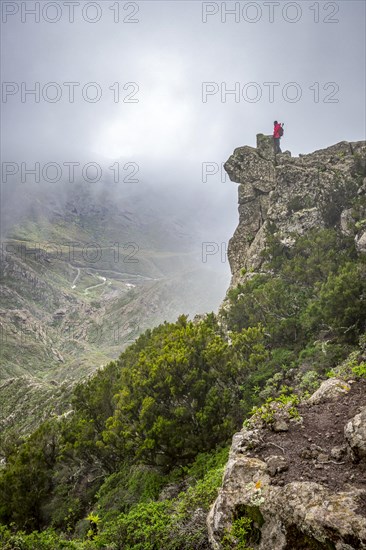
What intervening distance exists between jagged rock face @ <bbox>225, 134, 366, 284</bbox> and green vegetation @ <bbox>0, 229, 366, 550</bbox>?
20.7 feet

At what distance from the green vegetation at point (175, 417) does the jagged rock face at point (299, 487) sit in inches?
37.9

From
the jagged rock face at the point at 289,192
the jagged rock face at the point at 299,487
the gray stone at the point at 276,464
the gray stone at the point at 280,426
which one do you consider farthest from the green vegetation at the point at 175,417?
the jagged rock face at the point at 289,192

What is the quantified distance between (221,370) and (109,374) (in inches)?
516

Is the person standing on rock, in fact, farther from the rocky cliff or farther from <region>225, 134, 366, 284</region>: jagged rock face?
the rocky cliff

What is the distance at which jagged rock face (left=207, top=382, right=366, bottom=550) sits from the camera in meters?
5.64

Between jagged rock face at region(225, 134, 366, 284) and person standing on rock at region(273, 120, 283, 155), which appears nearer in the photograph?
jagged rock face at region(225, 134, 366, 284)

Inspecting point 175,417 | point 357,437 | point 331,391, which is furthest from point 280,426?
point 175,417

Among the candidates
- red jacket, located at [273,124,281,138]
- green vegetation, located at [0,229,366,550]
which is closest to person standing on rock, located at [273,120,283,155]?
red jacket, located at [273,124,281,138]

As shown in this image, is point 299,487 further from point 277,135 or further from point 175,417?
point 277,135

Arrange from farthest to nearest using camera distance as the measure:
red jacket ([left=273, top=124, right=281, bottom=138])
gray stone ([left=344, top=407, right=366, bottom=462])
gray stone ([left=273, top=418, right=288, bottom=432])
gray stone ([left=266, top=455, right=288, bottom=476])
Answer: red jacket ([left=273, top=124, right=281, bottom=138]), gray stone ([left=273, top=418, right=288, bottom=432]), gray stone ([left=266, top=455, right=288, bottom=476]), gray stone ([left=344, top=407, right=366, bottom=462])

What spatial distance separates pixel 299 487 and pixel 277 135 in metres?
41.3

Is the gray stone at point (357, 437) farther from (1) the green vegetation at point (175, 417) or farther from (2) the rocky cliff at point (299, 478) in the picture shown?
(1) the green vegetation at point (175, 417)

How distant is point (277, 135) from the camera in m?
41.5

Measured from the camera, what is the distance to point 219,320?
98.9 feet
